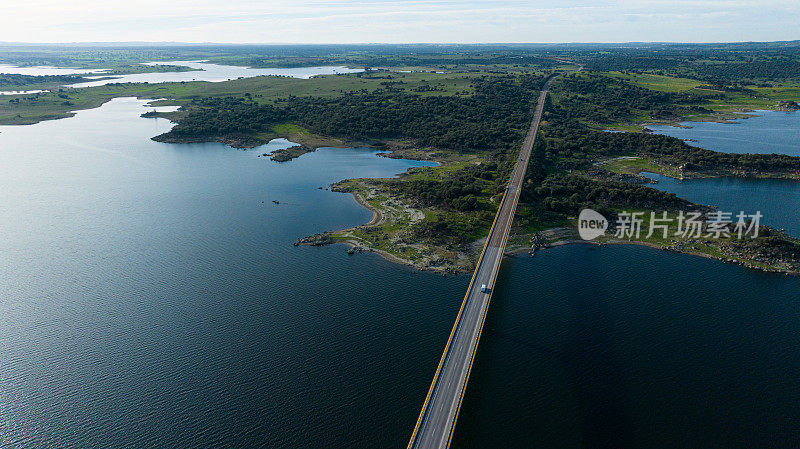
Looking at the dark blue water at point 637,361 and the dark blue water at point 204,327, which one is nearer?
the dark blue water at point 637,361

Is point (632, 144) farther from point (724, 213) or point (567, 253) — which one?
point (567, 253)

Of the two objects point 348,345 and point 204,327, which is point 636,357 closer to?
point 348,345

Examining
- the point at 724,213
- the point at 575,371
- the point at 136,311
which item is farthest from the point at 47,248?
the point at 724,213

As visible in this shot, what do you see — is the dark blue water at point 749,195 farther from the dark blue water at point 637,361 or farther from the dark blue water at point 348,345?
the dark blue water at point 348,345

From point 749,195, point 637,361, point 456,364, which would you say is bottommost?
point 637,361

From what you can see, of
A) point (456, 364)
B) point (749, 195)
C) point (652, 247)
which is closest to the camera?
point (456, 364)

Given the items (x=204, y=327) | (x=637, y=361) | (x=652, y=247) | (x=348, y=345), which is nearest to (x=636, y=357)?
(x=637, y=361)

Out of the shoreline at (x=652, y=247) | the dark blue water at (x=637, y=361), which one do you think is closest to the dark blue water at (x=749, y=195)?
the shoreline at (x=652, y=247)

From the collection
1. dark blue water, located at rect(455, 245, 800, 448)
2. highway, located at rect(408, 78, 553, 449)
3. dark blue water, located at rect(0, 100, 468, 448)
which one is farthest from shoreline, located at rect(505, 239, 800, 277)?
dark blue water, located at rect(0, 100, 468, 448)
